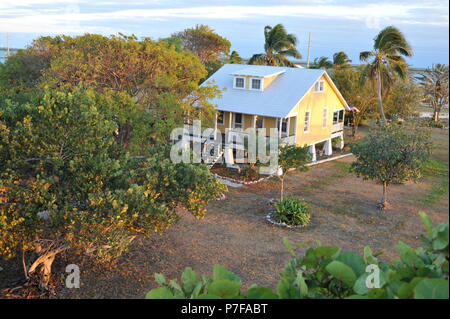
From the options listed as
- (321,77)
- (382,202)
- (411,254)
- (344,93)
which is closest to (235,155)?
(321,77)

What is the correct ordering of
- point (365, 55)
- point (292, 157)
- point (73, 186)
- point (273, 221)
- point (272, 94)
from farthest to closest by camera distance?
1. point (365, 55)
2. point (272, 94)
3. point (292, 157)
4. point (273, 221)
5. point (73, 186)

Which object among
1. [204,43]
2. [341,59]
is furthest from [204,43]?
[341,59]

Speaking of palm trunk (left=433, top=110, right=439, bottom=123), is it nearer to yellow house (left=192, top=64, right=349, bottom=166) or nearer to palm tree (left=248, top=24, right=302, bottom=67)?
palm tree (left=248, top=24, right=302, bottom=67)

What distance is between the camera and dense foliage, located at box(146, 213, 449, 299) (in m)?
2.66

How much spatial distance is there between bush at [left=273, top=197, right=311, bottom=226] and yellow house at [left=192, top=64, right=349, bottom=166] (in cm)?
839

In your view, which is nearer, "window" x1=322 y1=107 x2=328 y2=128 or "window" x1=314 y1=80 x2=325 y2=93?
"window" x1=314 y1=80 x2=325 y2=93

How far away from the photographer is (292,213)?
60.4 ft

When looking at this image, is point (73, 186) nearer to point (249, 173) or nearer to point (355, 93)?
point (249, 173)

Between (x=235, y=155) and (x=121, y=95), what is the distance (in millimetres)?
11128

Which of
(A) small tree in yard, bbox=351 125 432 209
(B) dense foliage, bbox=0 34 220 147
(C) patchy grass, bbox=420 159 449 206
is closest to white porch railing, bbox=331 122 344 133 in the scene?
(C) patchy grass, bbox=420 159 449 206

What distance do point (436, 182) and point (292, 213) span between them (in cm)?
1257

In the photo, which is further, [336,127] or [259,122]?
[336,127]
